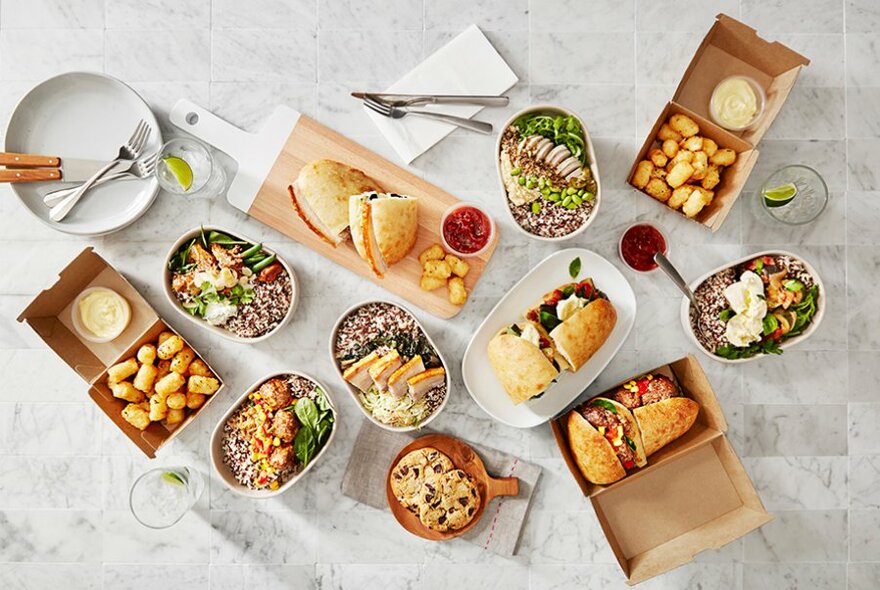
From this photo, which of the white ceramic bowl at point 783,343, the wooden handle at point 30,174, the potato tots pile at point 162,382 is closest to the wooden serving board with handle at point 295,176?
the wooden handle at point 30,174

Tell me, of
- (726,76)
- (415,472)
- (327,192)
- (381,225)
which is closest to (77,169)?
(327,192)

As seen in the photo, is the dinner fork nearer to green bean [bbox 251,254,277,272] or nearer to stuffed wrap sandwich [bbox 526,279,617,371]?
green bean [bbox 251,254,277,272]

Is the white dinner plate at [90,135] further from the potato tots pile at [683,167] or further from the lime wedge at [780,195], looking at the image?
the lime wedge at [780,195]

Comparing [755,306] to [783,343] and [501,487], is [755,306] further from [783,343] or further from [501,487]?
[501,487]

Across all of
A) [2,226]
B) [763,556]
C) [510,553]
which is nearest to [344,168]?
[2,226]

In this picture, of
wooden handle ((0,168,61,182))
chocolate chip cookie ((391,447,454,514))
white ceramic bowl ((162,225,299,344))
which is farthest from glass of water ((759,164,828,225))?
wooden handle ((0,168,61,182))

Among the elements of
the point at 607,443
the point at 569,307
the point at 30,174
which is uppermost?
the point at 569,307

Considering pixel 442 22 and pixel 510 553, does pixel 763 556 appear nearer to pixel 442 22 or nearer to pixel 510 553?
pixel 510 553
